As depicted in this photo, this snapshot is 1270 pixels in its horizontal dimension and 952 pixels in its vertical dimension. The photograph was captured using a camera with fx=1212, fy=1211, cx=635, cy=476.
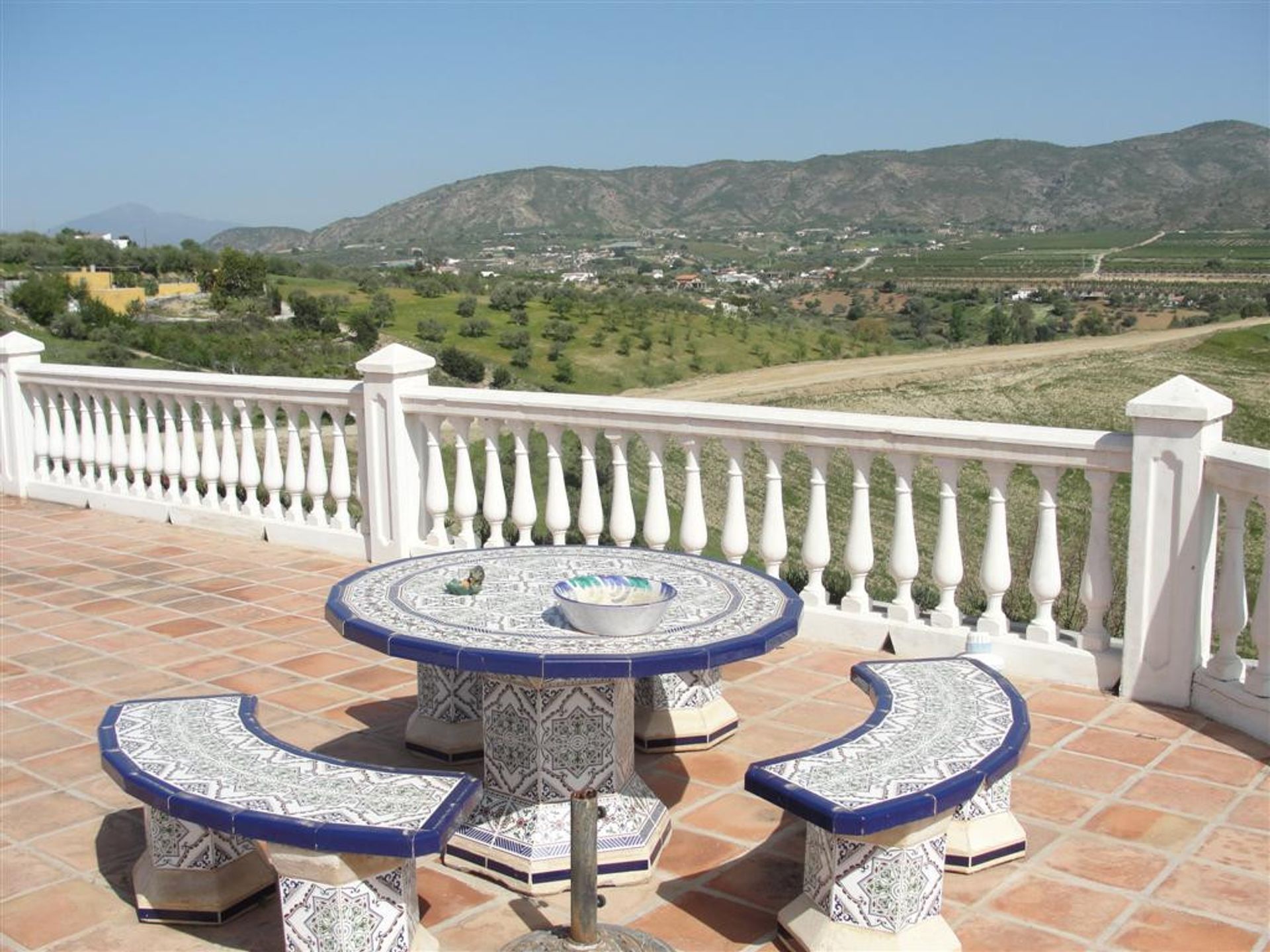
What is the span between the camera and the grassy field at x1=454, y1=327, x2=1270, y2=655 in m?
10.3

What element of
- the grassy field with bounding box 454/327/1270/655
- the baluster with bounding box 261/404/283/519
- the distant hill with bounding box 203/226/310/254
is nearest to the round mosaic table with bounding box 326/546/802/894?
the grassy field with bounding box 454/327/1270/655

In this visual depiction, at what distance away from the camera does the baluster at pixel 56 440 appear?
30.5 feet

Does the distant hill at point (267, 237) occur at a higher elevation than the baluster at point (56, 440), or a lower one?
higher

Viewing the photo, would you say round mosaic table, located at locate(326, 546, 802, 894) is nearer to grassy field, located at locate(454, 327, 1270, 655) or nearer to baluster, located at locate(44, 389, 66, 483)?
grassy field, located at locate(454, 327, 1270, 655)

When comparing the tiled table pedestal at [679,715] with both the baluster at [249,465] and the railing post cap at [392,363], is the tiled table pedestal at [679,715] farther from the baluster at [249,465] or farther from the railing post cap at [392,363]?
the baluster at [249,465]

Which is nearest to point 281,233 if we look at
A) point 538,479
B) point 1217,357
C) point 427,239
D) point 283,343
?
point 427,239

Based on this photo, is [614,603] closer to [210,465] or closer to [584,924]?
[584,924]

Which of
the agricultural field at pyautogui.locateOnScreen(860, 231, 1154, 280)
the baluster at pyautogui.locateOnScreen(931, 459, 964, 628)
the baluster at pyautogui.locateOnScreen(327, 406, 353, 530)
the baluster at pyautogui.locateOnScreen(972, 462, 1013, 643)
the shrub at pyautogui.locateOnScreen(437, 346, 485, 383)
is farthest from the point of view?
the agricultural field at pyautogui.locateOnScreen(860, 231, 1154, 280)

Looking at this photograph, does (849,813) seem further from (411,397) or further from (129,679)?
(411,397)

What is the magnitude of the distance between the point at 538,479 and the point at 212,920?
7540mm

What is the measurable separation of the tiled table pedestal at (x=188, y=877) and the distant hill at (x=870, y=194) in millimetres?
→ 42805

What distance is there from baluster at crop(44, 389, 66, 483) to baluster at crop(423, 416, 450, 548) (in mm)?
3945

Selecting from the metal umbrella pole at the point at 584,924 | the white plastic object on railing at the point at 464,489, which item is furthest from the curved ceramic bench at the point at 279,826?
the white plastic object on railing at the point at 464,489

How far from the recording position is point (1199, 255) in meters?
45.6
